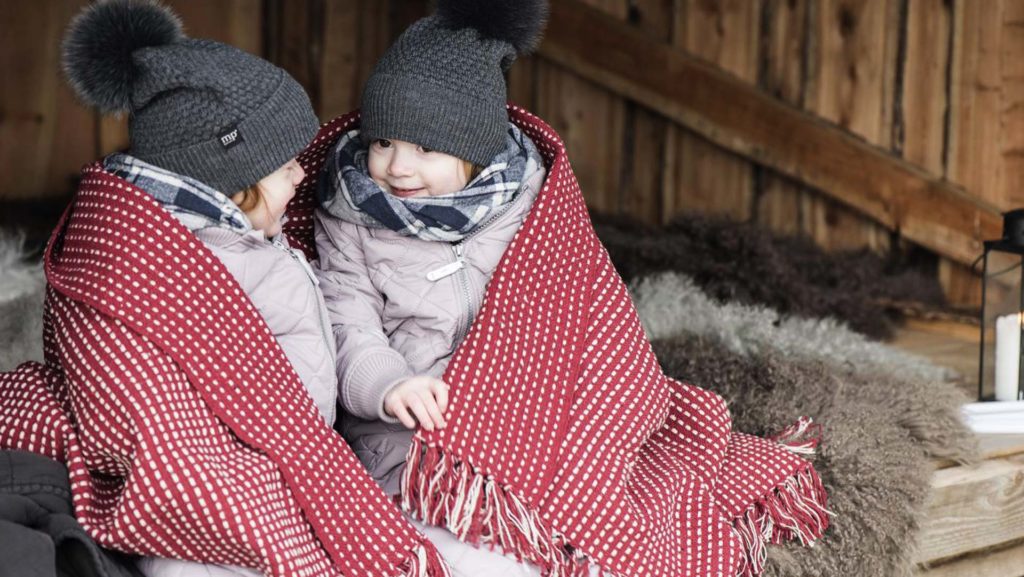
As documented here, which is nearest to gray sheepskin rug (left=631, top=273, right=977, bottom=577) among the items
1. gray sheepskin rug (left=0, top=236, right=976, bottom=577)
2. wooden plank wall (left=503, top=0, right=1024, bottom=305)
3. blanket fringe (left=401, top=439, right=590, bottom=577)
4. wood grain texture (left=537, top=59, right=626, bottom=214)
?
gray sheepskin rug (left=0, top=236, right=976, bottom=577)

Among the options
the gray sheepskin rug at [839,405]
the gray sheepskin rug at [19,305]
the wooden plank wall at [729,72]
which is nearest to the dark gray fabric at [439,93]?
the gray sheepskin rug at [839,405]

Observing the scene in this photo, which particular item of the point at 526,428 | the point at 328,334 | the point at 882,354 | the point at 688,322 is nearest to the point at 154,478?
the point at 328,334

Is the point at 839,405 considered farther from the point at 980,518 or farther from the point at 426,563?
the point at 426,563

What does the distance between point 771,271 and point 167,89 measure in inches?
80.5

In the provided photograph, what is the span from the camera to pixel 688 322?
263 cm

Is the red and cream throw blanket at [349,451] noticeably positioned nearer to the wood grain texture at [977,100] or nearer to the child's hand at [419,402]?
the child's hand at [419,402]

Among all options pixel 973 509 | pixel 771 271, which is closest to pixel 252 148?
pixel 973 509

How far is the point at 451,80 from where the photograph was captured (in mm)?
1599

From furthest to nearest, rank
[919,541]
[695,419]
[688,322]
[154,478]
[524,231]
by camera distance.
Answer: [688,322]
[919,541]
[695,419]
[524,231]
[154,478]

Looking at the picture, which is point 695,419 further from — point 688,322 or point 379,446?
point 688,322

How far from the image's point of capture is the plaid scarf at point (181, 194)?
1337mm

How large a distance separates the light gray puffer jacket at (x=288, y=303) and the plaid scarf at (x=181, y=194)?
0.08 feet

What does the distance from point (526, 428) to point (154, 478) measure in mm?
494

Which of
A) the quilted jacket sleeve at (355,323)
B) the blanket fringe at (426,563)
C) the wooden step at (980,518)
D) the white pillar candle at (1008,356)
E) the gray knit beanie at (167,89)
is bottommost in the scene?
the wooden step at (980,518)
